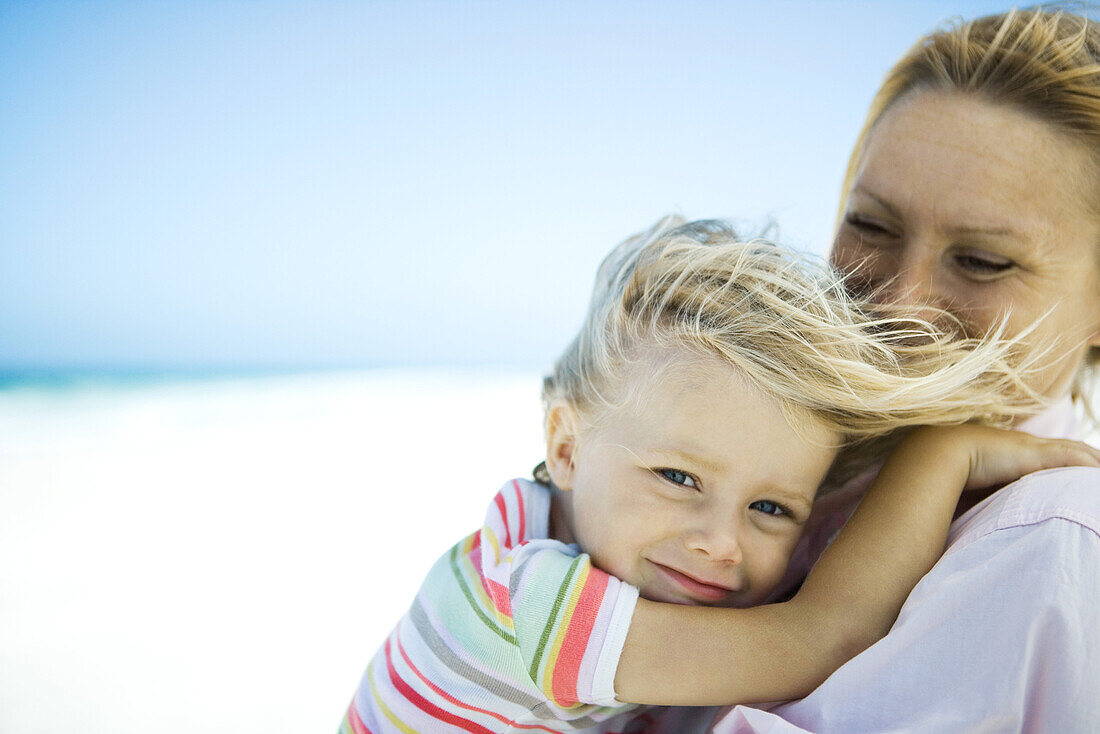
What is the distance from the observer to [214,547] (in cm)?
439

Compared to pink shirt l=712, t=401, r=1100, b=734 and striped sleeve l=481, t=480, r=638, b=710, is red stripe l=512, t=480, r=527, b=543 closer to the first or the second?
striped sleeve l=481, t=480, r=638, b=710

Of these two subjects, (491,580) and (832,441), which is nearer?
(491,580)

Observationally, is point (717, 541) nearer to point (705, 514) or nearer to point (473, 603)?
point (705, 514)

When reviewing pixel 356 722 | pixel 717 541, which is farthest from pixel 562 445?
pixel 356 722

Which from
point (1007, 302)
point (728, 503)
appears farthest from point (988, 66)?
point (728, 503)

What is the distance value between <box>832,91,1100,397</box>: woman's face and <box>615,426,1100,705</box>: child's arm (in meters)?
0.37

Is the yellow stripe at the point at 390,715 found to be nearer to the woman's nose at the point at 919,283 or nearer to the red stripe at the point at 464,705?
the red stripe at the point at 464,705

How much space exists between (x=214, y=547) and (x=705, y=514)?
3.93 meters

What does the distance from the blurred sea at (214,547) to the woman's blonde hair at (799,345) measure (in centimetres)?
225

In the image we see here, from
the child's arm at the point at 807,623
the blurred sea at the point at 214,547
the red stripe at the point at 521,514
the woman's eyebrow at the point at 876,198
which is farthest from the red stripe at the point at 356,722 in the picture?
the blurred sea at the point at 214,547

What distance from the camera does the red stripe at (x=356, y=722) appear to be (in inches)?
53.5

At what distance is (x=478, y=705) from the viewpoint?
46.0 inches

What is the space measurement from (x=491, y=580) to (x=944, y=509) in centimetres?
68

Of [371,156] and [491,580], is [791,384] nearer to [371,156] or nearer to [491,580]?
[491,580]
